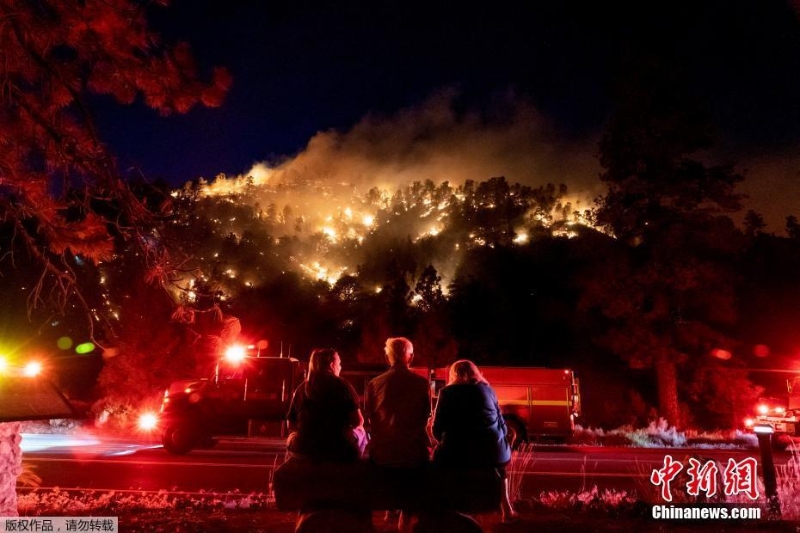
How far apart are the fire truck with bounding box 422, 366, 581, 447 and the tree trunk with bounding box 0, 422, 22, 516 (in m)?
13.8

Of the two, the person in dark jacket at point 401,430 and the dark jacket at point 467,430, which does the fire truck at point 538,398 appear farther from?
the person in dark jacket at point 401,430

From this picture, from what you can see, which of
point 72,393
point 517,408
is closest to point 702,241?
point 517,408

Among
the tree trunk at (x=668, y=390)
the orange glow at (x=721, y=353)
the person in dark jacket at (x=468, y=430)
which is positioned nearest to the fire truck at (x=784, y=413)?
the tree trunk at (x=668, y=390)

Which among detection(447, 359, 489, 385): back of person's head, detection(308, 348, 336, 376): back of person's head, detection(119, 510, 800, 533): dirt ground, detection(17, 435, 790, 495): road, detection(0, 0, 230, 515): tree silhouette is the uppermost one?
detection(0, 0, 230, 515): tree silhouette

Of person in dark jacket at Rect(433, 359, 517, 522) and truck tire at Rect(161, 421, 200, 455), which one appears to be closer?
person in dark jacket at Rect(433, 359, 517, 522)

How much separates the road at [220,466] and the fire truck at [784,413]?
1.26m

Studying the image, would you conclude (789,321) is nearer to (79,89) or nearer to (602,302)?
(602,302)

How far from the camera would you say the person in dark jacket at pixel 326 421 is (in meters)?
5.11

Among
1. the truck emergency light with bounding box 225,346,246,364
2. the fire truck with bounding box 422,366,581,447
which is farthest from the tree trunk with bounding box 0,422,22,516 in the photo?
the fire truck with bounding box 422,366,581,447

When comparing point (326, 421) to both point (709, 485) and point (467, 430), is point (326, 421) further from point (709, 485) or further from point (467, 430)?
point (709, 485)

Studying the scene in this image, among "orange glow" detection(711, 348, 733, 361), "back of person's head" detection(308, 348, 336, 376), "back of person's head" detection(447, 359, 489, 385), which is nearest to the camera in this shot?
"back of person's head" detection(308, 348, 336, 376)

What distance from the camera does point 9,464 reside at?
18.0 ft

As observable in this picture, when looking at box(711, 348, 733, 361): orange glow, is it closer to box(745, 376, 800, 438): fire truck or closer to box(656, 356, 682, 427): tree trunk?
box(656, 356, 682, 427): tree trunk

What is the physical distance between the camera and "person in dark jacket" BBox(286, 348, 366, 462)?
511 cm
